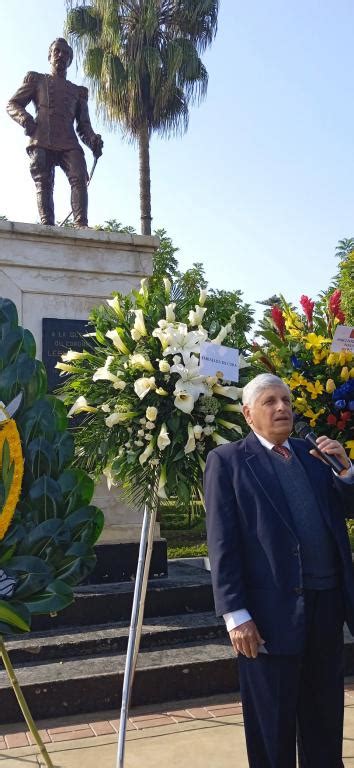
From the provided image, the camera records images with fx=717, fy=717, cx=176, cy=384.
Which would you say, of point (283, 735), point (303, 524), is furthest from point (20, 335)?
point (283, 735)

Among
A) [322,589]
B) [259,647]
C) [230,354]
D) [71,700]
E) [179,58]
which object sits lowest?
[71,700]

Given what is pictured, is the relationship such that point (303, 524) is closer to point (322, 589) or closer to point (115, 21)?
point (322, 589)

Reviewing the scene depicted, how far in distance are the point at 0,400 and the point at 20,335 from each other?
31 cm

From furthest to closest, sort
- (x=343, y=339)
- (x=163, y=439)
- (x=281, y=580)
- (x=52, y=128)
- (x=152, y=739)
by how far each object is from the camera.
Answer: (x=52, y=128) < (x=343, y=339) < (x=152, y=739) < (x=163, y=439) < (x=281, y=580)

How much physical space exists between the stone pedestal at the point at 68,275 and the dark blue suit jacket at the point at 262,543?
10.9 ft

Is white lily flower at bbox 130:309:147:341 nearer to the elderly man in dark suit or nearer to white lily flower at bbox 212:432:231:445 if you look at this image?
white lily flower at bbox 212:432:231:445

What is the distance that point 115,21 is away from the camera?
18797 millimetres

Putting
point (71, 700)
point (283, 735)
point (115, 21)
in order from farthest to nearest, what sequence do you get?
point (115, 21)
point (71, 700)
point (283, 735)

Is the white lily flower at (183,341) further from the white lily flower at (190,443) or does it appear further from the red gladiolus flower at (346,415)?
the red gladiolus flower at (346,415)

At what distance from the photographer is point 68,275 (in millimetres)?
6133

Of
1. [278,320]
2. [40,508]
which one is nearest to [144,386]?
[40,508]

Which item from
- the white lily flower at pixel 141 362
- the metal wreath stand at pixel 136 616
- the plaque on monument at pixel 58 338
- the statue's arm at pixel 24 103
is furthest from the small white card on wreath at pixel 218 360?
the statue's arm at pixel 24 103

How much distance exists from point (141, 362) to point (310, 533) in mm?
1198

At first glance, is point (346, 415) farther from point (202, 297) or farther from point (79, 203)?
point (79, 203)
